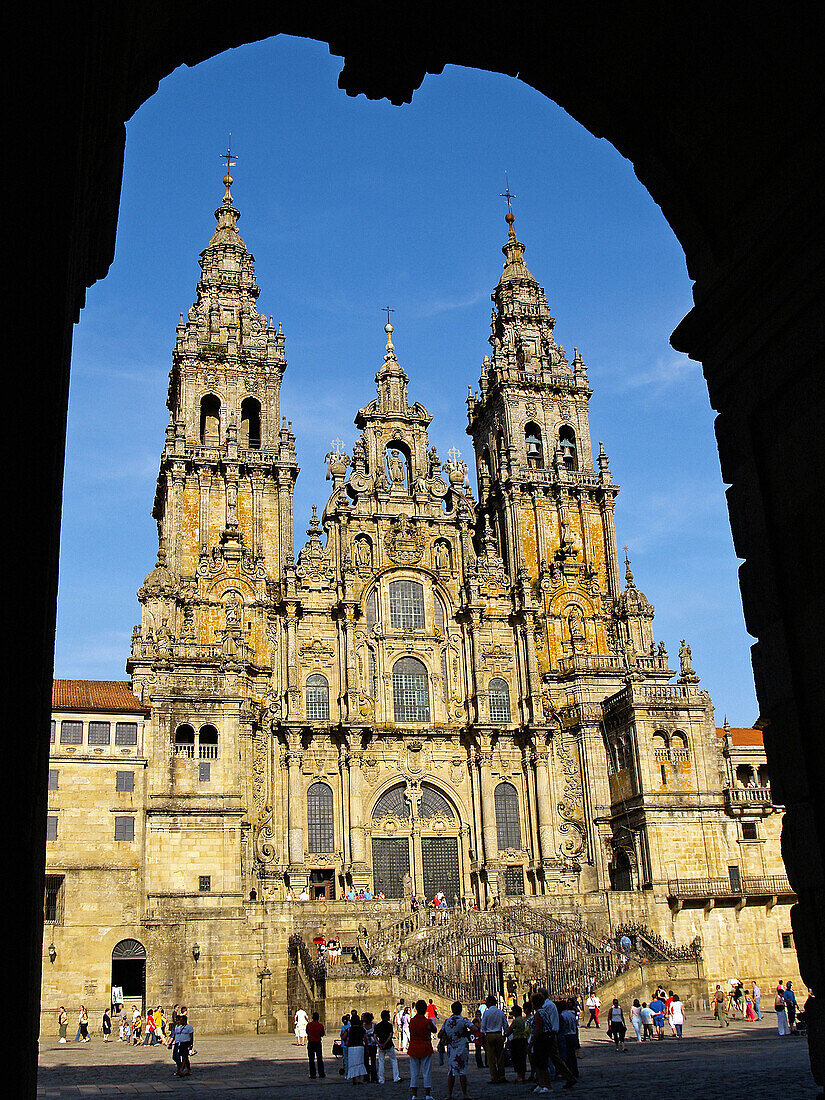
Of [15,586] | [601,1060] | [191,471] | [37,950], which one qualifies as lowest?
[601,1060]

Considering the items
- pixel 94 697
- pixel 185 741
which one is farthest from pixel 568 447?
pixel 94 697

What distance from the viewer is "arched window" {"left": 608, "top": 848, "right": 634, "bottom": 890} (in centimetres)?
4359

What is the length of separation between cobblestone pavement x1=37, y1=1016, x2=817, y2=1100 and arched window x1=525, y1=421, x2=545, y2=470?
29.1 meters

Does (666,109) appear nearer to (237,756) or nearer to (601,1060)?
(601,1060)

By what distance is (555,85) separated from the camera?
927 cm

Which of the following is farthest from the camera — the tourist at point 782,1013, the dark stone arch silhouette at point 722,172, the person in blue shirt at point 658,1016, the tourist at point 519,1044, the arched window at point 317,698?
the arched window at point 317,698

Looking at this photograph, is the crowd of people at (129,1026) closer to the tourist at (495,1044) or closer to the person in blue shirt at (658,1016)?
the person in blue shirt at (658,1016)

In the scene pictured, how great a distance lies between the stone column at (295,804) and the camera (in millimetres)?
42094

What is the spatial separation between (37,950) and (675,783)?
134 feet

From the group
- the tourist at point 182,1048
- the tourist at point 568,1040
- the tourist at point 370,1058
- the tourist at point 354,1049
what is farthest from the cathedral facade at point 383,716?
the tourist at point 568,1040

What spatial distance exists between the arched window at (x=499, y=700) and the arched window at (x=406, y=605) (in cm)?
421

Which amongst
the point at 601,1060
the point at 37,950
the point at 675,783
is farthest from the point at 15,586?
the point at 675,783

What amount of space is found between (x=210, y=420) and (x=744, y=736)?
30.3 meters

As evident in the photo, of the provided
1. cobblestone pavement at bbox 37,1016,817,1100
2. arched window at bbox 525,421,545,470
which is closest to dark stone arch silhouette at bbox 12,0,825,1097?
cobblestone pavement at bbox 37,1016,817,1100
